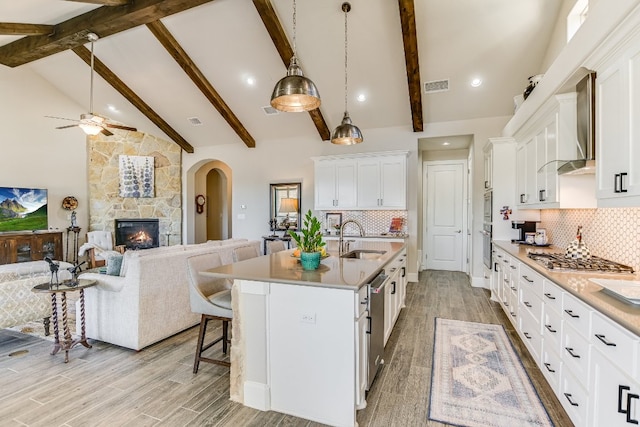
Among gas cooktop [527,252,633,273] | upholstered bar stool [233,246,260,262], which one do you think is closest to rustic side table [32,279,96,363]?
upholstered bar stool [233,246,260,262]

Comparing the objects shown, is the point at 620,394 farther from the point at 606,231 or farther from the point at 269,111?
the point at 269,111

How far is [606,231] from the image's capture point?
9.55ft

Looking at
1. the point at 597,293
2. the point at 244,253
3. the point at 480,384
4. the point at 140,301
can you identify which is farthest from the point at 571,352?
the point at 140,301

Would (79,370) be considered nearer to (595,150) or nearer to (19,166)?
(595,150)

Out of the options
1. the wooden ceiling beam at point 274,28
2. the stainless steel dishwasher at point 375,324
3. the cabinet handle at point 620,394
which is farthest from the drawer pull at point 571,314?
the wooden ceiling beam at point 274,28

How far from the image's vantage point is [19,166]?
6.49m

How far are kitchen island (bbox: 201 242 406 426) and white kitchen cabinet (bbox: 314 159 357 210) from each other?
3989 millimetres

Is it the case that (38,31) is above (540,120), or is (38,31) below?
above

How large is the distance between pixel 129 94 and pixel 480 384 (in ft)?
25.4

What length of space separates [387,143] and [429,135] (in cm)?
81

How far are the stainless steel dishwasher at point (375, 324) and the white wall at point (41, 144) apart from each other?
299 inches

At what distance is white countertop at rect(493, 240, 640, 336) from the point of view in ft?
4.83

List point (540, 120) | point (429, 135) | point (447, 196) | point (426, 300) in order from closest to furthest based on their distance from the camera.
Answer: point (540, 120) → point (426, 300) → point (429, 135) → point (447, 196)

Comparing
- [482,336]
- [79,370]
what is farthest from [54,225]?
[482,336]
